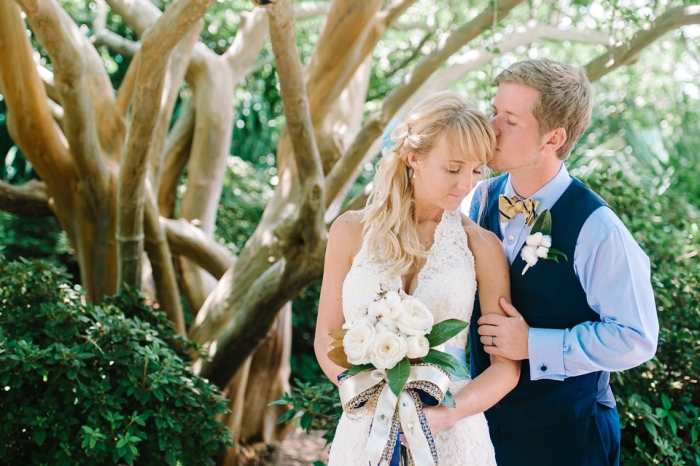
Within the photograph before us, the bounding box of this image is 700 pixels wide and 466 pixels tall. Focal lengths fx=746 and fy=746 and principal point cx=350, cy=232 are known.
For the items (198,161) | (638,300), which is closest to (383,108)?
(198,161)

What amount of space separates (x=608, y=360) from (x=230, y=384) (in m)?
3.29

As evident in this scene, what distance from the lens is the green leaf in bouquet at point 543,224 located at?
253cm

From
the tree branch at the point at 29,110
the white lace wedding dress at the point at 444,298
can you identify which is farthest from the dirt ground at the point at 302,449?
the white lace wedding dress at the point at 444,298

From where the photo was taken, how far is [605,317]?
2414mm

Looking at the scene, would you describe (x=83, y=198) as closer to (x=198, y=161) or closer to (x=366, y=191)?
(x=198, y=161)

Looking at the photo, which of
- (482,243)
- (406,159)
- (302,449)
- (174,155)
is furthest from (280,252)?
(302,449)

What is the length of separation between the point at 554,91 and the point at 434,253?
2.31 feet

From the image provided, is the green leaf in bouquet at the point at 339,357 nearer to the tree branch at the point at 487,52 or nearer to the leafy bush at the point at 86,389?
the leafy bush at the point at 86,389

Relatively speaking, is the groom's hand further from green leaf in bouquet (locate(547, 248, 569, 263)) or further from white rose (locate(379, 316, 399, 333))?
white rose (locate(379, 316, 399, 333))

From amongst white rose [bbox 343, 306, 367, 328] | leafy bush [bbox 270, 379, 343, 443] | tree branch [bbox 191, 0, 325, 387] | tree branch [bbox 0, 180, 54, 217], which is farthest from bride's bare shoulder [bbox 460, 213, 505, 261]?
tree branch [bbox 0, 180, 54, 217]

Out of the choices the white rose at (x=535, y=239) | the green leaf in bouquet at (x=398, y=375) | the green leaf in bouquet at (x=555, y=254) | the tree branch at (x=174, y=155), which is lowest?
the tree branch at (x=174, y=155)

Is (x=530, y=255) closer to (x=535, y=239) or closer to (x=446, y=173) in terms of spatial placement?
(x=535, y=239)

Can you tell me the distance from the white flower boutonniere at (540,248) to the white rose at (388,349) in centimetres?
64

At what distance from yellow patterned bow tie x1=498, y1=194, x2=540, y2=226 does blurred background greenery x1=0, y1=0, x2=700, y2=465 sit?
87cm
